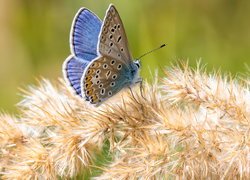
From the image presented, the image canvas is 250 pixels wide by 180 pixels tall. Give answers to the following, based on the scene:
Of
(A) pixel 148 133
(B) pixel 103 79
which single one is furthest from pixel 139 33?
(A) pixel 148 133

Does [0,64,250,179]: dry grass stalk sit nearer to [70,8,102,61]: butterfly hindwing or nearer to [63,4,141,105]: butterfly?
[63,4,141,105]: butterfly

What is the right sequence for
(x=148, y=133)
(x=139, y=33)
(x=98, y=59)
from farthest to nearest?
(x=139, y=33), (x=98, y=59), (x=148, y=133)

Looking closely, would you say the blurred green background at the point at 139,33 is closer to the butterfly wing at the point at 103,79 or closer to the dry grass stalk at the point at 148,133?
the butterfly wing at the point at 103,79

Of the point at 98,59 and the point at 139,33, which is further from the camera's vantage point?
the point at 139,33

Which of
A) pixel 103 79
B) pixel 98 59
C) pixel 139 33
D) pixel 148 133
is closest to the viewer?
pixel 148 133

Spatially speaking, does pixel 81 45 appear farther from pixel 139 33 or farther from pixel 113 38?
pixel 139 33

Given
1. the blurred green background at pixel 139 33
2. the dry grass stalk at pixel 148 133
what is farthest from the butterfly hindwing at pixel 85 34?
the blurred green background at pixel 139 33

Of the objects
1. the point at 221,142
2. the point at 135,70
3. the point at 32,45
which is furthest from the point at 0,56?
the point at 221,142

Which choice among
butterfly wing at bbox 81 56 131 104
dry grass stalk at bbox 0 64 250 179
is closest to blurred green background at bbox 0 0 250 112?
butterfly wing at bbox 81 56 131 104

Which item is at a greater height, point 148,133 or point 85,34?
point 85,34
